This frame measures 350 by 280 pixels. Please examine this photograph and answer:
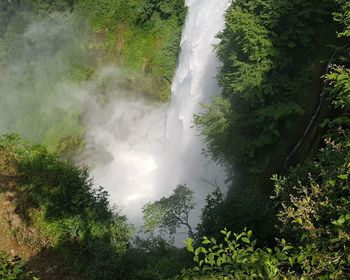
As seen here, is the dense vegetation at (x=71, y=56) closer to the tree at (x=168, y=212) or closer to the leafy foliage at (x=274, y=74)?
the leafy foliage at (x=274, y=74)

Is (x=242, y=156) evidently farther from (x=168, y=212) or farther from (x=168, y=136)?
(x=168, y=136)

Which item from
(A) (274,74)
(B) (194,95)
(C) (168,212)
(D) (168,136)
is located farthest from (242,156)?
(D) (168,136)

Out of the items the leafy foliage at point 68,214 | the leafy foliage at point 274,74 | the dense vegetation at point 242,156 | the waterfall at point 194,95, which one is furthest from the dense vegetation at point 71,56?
the leafy foliage at point 68,214

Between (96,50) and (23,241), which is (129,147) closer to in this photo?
(96,50)

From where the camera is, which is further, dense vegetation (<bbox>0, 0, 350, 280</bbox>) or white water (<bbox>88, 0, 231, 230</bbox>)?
white water (<bbox>88, 0, 231, 230</bbox>)

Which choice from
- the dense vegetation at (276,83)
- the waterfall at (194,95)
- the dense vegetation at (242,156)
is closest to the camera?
the dense vegetation at (242,156)

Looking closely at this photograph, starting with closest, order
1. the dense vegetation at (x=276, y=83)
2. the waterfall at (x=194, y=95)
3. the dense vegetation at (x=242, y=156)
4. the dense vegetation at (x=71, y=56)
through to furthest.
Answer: the dense vegetation at (x=242, y=156)
the dense vegetation at (x=276, y=83)
the waterfall at (x=194, y=95)
the dense vegetation at (x=71, y=56)

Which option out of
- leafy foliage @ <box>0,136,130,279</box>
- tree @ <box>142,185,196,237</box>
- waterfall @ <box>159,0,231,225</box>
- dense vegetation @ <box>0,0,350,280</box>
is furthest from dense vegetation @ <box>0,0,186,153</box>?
leafy foliage @ <box>0,136,130,279</box>

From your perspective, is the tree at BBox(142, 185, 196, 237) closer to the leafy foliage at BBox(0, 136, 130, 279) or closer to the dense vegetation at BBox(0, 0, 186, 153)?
the leafy foliage at BBox(0, 136, 130, 279)

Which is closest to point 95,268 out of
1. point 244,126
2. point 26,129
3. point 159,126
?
point 244,126
